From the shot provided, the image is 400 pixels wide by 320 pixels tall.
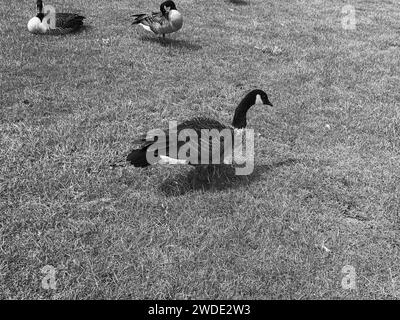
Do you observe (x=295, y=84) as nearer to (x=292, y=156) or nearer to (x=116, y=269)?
(x=292, y=156)

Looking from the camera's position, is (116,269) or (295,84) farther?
(295,84)

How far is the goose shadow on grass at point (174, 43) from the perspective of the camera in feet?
41.3

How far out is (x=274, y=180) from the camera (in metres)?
6.91

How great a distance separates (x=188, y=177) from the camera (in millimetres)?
6730

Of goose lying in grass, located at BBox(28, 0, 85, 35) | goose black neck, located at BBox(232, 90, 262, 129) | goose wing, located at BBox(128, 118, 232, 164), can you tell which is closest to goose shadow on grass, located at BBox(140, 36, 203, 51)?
goose lying in grass, located at BBox(28, 0, 85, 35)

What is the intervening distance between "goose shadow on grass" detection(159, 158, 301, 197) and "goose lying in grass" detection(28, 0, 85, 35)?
311 inches

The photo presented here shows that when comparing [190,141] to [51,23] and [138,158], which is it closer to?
[138,158]

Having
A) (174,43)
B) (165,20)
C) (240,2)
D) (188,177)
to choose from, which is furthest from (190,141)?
(240,2)

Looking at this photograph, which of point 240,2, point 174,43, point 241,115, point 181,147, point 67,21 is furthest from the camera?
point 240,2

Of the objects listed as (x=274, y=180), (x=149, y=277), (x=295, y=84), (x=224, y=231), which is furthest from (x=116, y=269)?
(x=295, y=84)

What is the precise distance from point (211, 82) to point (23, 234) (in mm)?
6558

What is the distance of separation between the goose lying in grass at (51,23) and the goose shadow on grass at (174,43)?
223cm

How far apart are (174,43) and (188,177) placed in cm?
727

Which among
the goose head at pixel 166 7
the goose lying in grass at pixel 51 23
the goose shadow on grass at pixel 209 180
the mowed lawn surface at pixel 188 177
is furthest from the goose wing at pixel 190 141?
the goose lying in grass at pixel 51 23
